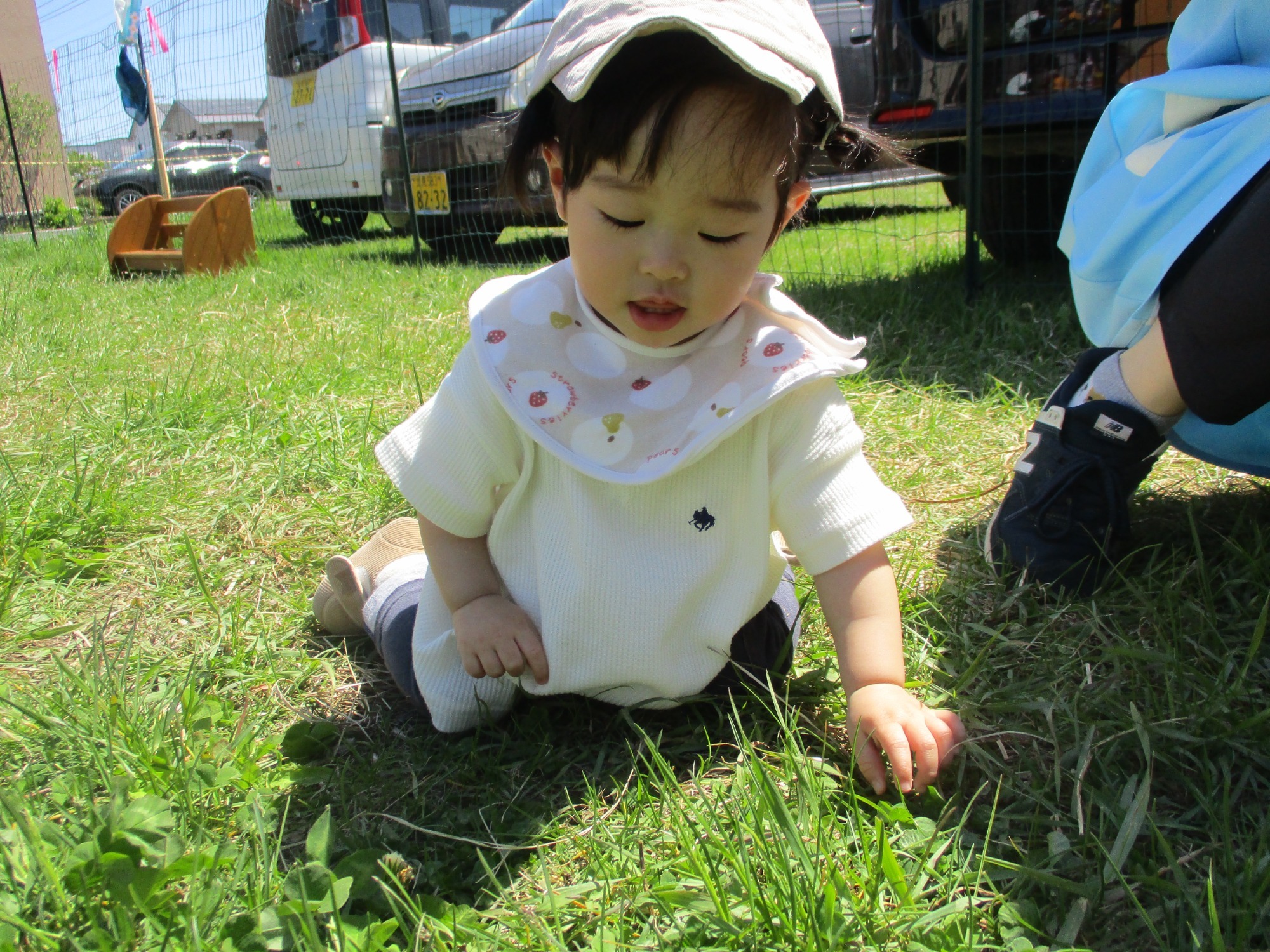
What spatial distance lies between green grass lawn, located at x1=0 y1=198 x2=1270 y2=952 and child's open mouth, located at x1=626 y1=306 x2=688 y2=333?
0.44 meters

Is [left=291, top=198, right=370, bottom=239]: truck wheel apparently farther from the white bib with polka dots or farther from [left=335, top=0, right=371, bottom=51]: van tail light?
the white bib with polka dots

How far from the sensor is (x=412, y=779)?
113 centimetres

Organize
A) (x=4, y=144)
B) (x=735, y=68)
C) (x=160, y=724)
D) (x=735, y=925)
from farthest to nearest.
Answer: (x=4, y=144)
(x=160, y=724)
(x=735, y=68)
(x=735, y=925)

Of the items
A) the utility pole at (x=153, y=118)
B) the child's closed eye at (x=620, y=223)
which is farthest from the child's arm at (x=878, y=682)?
the utility pole at (x=153, y=118)

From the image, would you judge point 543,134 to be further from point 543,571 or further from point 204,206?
point 204,206

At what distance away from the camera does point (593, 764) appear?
3.77 ft

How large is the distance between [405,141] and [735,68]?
4.80m

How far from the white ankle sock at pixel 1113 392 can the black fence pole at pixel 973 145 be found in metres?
1.75

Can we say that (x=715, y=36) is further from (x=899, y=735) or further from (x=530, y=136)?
(x=899, y=735)

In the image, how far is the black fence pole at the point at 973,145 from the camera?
295 centimetres

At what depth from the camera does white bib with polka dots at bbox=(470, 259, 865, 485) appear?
1.09 m

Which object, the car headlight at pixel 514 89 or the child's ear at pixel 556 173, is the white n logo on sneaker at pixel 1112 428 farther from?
the car headlight at pixel 514 89

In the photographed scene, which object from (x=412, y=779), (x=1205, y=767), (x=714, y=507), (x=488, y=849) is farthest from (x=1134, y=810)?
(x=412, y=779)

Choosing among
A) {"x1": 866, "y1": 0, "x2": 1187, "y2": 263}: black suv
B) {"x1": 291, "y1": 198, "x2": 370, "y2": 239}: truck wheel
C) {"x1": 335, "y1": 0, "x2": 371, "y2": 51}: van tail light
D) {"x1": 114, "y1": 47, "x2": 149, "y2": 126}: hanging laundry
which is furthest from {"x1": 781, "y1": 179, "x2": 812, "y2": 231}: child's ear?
{"x1": 114, "y1": 47, "x2": 149, "y2": 126}: hanging laundry
